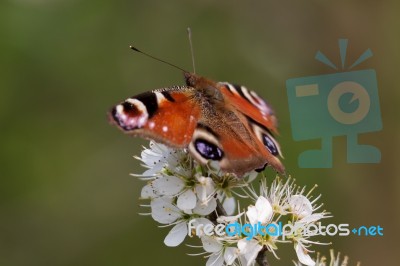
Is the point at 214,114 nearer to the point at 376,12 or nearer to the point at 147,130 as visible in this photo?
the point at 147,130

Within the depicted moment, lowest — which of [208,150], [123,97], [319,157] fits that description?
[208,150]

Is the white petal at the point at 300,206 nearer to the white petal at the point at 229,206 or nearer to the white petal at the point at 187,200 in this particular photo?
the white petal at the point at 229,206

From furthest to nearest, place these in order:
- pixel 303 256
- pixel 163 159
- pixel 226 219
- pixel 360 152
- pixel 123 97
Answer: pixel 123 97 → pixel 360 152 → pixel 163 159 → pixel 303 256 → pixel 226 219

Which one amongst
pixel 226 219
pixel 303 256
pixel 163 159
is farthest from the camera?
pixel 163 159

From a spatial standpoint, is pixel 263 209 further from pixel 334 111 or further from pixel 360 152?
pixel 360 152

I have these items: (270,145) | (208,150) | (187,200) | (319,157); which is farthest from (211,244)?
(319,157)
